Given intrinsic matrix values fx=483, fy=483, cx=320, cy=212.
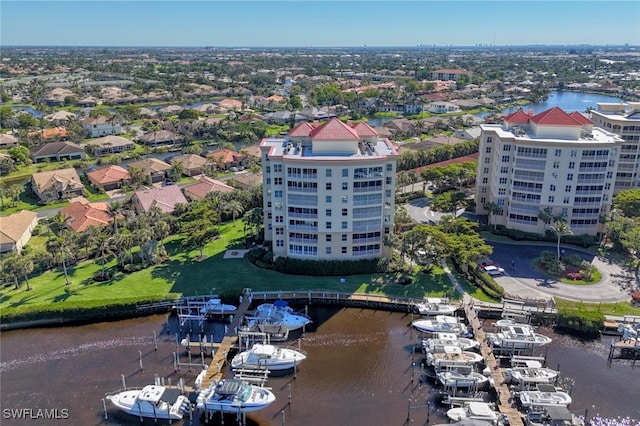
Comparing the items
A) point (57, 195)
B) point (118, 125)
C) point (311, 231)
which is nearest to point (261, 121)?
point (118, 125)

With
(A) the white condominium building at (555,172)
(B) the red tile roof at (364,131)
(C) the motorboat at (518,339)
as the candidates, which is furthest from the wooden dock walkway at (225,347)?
(A) the white condominium building at (555,172)

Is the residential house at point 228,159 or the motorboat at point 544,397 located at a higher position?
the residential house at point 228,159

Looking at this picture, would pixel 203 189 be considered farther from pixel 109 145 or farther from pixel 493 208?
pixel 109 145

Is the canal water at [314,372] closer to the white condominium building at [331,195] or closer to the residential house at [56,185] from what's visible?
the white condominium building at [331,195]

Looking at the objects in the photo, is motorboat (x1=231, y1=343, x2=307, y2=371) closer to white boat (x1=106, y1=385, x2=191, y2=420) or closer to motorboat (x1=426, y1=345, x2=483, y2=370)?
white boat (x1=106, y1=385, x2=191, y2=420)

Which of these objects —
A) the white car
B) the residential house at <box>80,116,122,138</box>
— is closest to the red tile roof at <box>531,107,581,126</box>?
the white car

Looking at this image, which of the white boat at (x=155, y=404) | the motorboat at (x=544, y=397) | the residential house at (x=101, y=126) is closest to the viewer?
the motorboat at (x=544, y=397)

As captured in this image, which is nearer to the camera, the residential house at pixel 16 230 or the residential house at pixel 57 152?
the residential house at pixel 16 230

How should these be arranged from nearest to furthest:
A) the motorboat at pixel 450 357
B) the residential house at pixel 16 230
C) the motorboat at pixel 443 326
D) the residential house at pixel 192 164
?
the motorboat at pixel 450 357 → the motorboat at pixel 443 326 → the residential house at pixel 16 230 → the residential house at pixel 192 164
